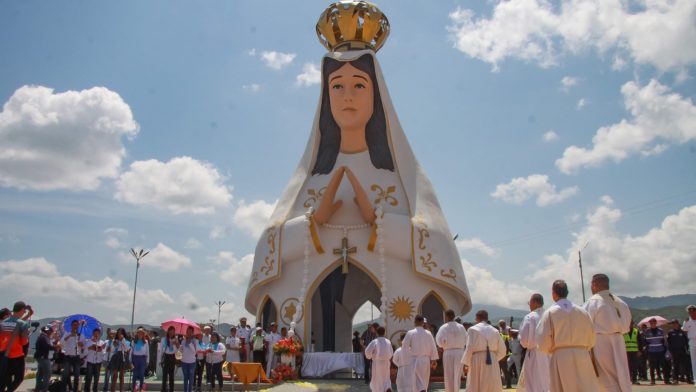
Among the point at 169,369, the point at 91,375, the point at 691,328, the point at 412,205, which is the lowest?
the point at 91,375

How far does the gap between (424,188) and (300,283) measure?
487 centimetres

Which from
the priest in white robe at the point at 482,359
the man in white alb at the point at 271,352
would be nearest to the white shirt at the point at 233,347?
the man in white alb at the point at 271,352

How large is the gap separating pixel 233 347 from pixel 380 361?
5914 mm

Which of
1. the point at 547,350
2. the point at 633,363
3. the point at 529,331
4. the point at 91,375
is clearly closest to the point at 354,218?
the point at 633,363

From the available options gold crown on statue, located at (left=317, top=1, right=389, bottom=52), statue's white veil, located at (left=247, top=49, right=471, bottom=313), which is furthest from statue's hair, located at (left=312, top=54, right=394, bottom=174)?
gold crown on statue, located at (left=317, top=1, right=389, bottom=52)

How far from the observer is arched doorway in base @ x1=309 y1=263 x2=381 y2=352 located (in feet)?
66.2

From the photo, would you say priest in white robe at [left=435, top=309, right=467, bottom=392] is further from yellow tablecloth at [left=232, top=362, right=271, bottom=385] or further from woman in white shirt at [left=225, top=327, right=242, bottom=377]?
woman in white shirt at [left=225, top=327, right=242, bottom=377]

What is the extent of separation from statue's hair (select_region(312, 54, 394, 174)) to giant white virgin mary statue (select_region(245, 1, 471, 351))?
0.10 ft

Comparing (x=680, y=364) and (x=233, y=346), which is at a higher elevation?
(x=233, y=346)

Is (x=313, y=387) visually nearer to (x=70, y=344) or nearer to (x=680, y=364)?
(x=70, y=344)

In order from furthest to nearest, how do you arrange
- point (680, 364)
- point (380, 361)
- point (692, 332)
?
point (680, 364) → point (692, 332) → point (380, 361)

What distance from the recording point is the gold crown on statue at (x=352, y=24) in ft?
63.2

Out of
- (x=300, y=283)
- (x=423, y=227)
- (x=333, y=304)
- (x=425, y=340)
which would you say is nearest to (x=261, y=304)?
(x=300, y=283)

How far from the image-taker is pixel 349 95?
18.2m
